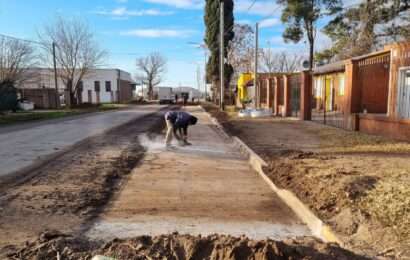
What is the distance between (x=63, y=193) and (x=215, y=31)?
137 ft

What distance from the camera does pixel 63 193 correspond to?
254 inches

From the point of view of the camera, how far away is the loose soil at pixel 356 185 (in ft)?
13.9

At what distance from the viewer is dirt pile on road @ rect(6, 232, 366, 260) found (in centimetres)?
352

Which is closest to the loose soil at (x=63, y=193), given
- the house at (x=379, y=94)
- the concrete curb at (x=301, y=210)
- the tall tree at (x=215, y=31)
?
the concrete curb at (x=301, y=210)

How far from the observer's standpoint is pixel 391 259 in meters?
3.68

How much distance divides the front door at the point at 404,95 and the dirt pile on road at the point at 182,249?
1047 centimetres

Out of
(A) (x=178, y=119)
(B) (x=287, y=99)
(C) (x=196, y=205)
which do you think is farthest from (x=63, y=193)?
(B) (x=287, y=99)

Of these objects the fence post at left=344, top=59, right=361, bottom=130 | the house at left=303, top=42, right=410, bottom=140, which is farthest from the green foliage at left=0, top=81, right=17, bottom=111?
the fence post at left=344, top=59, right=361, bottom=130

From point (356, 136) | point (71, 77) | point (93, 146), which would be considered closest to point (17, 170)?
point (93, 146)

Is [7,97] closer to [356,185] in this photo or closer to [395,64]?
[395,64]

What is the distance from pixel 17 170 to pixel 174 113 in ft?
16.4

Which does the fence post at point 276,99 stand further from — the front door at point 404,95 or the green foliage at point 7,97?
the green foliage at point 7,97

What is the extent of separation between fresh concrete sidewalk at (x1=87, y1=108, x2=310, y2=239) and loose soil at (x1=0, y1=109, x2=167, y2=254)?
0.34 metres

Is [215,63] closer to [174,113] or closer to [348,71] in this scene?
[348,71]
